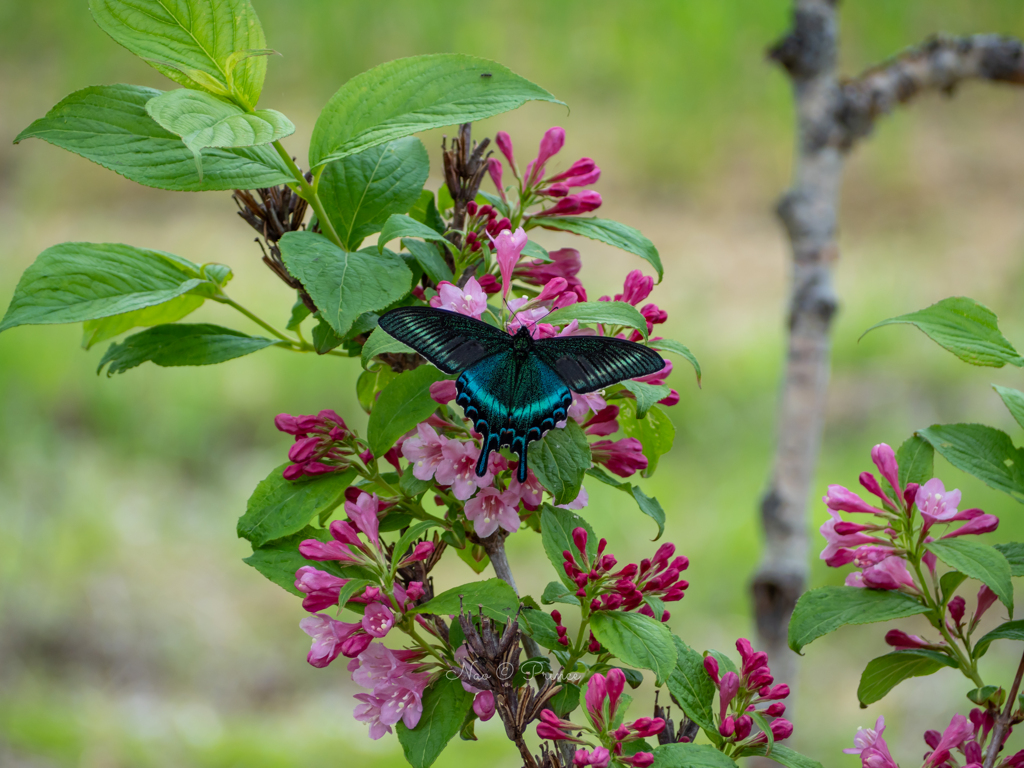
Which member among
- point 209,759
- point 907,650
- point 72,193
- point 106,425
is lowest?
point 209,759

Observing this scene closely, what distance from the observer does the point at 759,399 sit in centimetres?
245

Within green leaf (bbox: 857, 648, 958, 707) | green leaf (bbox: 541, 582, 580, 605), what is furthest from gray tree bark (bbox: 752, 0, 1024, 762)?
green leaf (bbox: 541, 582, 580, 605)

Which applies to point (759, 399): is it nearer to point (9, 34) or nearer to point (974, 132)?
point (974, 132)

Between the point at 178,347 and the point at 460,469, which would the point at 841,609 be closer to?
the point at 460,469

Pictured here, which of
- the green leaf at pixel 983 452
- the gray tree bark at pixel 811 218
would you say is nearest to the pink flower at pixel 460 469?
the green leaf at pixel 983 452

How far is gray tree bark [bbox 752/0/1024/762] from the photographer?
102 cm

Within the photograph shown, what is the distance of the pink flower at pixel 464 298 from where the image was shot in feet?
1.39

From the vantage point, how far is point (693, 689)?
43cm

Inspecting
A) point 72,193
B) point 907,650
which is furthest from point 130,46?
point 72,193

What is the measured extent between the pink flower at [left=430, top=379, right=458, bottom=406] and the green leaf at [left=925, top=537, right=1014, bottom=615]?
0.76 feet

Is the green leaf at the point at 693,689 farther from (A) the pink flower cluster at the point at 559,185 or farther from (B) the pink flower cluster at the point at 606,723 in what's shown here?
(A) the pink flower cluster at the point at 559,185

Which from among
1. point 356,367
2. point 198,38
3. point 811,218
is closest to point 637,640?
point 198,38

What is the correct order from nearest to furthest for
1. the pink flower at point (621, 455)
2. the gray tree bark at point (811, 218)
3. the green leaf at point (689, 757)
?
the green leaf at point (689, 757), the pink flower at point (621, 455), the gray tree bark at point (811, 218)

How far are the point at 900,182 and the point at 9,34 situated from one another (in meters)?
3.65
